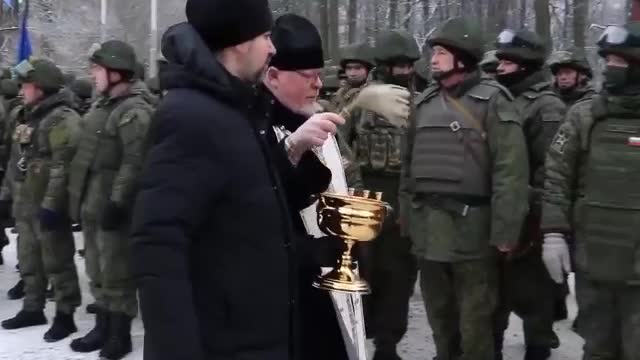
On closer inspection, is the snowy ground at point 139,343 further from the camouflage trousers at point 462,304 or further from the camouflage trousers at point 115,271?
the camouflage trousers at point 462,304

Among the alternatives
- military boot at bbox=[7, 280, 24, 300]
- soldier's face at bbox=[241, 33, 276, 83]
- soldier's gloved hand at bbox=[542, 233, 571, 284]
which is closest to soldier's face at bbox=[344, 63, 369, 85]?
soldier's gloved hand at bbox=[542, 233, 571, 284]

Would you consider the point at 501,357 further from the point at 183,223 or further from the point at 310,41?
the point at 183,223

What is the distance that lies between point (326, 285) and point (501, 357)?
3210mm

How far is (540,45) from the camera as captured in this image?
20.6ft

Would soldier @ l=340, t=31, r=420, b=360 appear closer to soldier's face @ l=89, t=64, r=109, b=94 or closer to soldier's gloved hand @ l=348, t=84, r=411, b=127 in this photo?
soldier's face @ l=89, t=64, r=109, b=94

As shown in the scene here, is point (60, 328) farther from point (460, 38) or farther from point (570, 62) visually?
point (570, 62)

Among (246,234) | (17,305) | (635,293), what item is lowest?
(17,305)

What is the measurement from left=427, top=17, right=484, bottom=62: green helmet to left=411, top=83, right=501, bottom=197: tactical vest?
0.22m

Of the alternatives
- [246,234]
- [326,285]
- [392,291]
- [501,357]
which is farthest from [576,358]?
[246,234]

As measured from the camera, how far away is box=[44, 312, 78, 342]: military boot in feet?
22.3

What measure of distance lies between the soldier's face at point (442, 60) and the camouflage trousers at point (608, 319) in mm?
1428

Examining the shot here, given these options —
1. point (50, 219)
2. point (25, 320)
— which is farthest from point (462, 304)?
point (25, 320)

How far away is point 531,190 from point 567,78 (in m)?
1.73

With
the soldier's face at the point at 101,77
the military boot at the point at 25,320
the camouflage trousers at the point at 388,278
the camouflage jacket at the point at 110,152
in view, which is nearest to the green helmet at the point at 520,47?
the camouflage trousers at the point at 388,278
